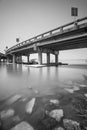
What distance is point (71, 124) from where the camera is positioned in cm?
118

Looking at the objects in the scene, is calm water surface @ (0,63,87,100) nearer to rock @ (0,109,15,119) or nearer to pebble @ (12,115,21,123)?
rock @ (0,109,15,119)

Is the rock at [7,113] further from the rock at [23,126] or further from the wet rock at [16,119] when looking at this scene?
the rock at [23,126]

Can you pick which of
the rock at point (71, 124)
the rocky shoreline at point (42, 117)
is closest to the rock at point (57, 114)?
the rocky shoreline at point (42, 117)

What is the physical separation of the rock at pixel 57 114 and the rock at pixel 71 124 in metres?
0.11

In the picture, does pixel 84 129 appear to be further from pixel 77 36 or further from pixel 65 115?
pixel 77 36

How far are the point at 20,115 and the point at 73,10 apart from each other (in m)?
16.0

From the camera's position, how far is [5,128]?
1.14 metres

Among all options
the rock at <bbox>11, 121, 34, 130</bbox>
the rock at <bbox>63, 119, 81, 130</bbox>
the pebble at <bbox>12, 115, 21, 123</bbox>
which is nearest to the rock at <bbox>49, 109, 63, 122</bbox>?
the rock at <bbox>63, 119, 81, 130</bbox>

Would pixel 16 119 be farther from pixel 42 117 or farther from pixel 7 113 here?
pixel 42 117

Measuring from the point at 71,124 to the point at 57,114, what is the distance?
32 centimetres

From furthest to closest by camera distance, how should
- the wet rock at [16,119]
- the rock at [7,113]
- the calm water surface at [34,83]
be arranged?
the calm water surface at [34,83] < the rock at [7,113] < the wet rock at [16,119]

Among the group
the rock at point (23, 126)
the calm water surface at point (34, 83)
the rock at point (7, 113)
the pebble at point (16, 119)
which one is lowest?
the calm water surface at point (34, 83)

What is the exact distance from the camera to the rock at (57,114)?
135 centimetres

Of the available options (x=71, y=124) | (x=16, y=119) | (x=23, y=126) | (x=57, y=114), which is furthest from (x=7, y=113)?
(x=71, y=124)
